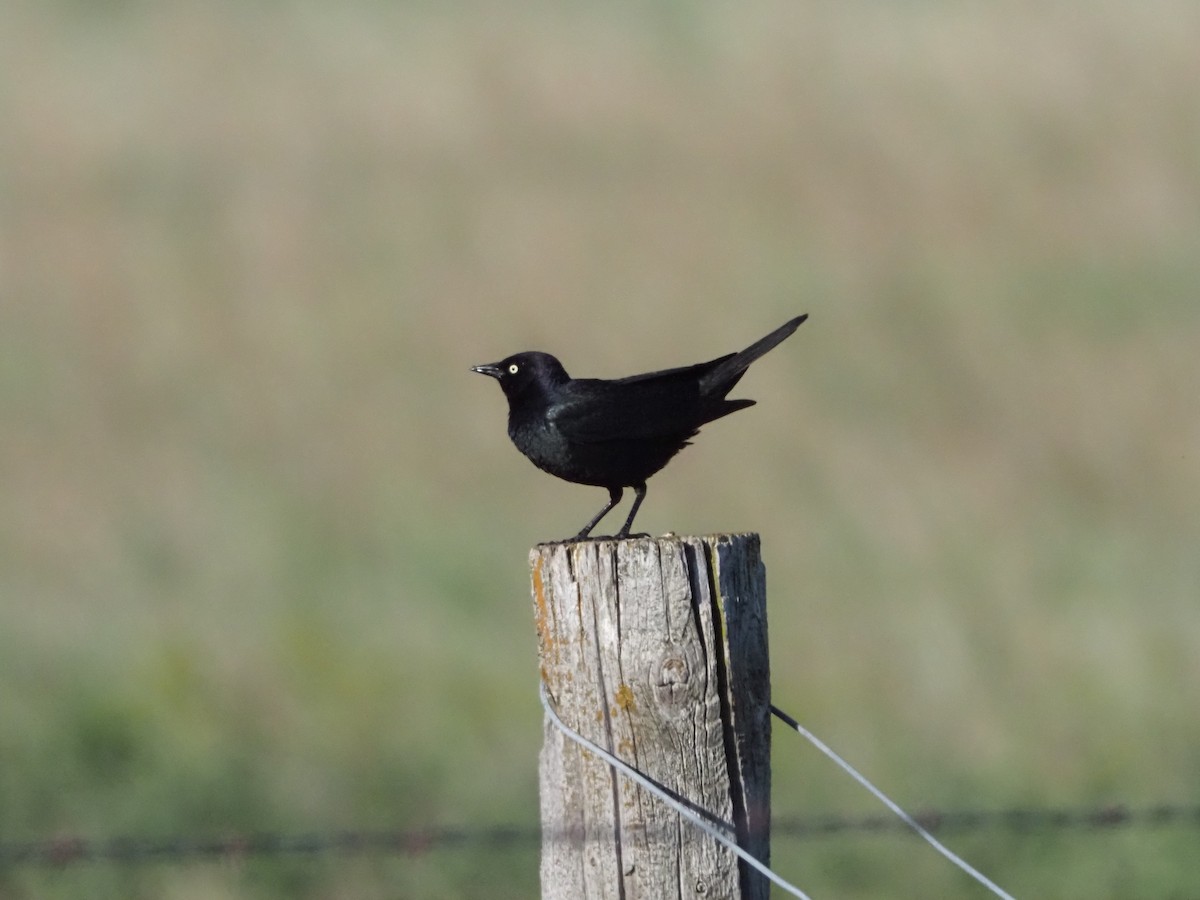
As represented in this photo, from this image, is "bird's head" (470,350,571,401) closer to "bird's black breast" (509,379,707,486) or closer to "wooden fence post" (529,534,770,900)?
"bird's black breast" (509,379,707,486)

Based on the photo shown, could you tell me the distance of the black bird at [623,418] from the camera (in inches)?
208

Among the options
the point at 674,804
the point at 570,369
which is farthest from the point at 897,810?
the point at 570,369

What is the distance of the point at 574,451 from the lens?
5.37 metres

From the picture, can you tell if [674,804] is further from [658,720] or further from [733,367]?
[733,367]

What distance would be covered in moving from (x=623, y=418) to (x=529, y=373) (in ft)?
2.12

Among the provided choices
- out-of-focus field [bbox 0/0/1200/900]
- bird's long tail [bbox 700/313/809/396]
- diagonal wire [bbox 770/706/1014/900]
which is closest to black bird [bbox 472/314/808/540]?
bird's long tail [bbox 700/313/809/396]

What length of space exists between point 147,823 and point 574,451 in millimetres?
→ 3082

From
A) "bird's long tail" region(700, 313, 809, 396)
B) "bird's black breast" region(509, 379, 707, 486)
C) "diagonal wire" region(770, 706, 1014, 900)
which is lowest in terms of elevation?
"diagonal wire" region(770, 706, 1014, 900)

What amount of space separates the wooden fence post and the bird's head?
231cm

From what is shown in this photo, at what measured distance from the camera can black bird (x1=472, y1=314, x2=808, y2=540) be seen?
5273mm

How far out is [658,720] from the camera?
329 centimetres

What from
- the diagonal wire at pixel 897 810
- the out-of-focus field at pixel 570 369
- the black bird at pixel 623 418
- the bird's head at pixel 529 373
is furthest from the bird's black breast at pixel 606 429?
the out-of-focus field at pixel 570 369

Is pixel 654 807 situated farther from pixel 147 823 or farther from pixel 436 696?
pixel 436 696

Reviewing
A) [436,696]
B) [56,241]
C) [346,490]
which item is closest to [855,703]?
[436,696]
